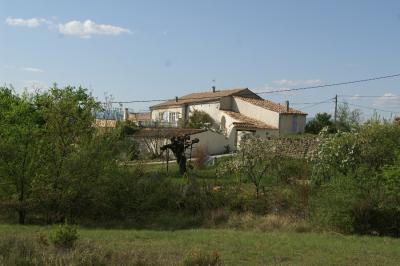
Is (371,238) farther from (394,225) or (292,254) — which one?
(292,254)

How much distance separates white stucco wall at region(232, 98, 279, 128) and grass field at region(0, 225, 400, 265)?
115 ft

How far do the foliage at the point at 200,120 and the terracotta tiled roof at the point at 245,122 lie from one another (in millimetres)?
2087

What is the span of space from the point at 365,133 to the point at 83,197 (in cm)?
1269

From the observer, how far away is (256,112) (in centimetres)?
5378

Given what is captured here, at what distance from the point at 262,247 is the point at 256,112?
40.8 m

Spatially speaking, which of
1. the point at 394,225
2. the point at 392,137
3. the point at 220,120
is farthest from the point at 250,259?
the point at 220,120

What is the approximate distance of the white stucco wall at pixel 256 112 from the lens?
51906 millimetres

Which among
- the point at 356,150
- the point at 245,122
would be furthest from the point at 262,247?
the point at 245,122

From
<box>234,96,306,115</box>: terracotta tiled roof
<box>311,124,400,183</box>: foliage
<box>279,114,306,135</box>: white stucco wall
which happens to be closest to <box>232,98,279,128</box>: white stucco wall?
<box>234,96,306,115</box>: terracotta tiled roof

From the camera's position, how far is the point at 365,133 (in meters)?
24.0

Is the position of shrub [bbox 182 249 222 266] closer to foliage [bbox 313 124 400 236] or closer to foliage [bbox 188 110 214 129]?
foliage [bbox 313 124 400 236]

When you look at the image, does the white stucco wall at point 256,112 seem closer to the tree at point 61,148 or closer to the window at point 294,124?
the window at point 294,124

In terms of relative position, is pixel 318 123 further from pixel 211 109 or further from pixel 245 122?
pixel 211 109

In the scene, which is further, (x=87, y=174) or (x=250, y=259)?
(x=87, y=174)
